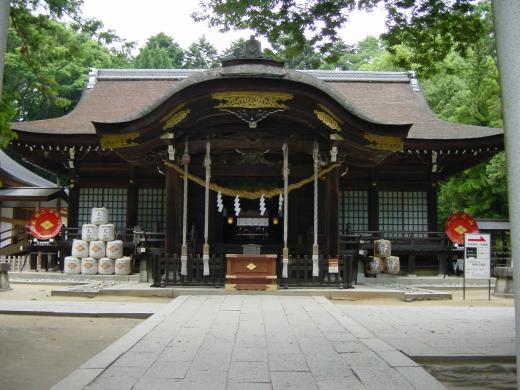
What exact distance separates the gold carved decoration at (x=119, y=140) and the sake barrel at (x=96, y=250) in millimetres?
3489

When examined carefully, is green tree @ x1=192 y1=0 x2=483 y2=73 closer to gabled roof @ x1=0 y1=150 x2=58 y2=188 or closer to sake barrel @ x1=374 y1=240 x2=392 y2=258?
sake barrel @ x1=374 y1=240 x2=392 y2=258

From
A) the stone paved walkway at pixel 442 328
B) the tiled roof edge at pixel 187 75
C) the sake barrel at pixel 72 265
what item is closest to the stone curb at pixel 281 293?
the stone paved walkway at pixel 442 328

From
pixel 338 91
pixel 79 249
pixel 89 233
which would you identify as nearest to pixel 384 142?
pixel 338 91

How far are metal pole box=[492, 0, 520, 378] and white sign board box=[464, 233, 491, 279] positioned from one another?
8078mm

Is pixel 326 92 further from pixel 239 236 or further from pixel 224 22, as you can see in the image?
pixel 239 236

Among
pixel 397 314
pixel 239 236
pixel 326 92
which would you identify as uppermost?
pixel 326 92

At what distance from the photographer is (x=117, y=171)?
1524 cm

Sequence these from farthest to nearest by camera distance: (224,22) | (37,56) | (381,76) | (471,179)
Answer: (471,179)
(381,76)
(224,22)
(37,56)

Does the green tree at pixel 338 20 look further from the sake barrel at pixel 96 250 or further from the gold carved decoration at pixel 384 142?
the sake barrel at pixel 96 250

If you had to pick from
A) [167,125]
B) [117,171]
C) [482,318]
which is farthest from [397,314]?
[117,171]

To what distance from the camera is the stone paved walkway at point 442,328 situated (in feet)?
18.2

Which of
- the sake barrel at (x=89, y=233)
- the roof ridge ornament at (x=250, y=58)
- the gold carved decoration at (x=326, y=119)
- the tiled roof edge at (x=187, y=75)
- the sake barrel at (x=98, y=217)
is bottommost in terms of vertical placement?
the sake barrel at (x=89, y=233)

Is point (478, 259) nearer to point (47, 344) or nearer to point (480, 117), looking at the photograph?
point (47, 344)

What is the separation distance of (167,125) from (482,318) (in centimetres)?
685
